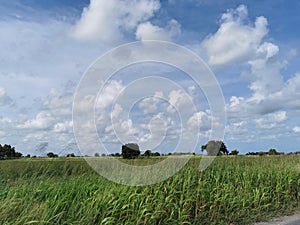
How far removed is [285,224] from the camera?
5.12 metres

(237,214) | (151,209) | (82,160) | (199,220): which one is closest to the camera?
(151,209)

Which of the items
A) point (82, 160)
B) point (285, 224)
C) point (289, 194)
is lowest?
point (285, 224)

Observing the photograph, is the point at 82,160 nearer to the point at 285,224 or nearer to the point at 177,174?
the point at 177,174

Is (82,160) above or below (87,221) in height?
above

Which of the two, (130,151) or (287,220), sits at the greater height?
(130,151)

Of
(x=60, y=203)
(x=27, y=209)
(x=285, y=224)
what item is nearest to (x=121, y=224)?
(x=60, y=203)

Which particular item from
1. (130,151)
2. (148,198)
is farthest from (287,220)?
(130,151)

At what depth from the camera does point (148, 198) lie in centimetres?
483

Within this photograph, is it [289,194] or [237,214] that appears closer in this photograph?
[237,214]

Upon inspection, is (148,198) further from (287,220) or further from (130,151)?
(130,151)

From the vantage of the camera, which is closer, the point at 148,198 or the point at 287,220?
the point at 148,198

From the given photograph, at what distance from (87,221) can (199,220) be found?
1608 mm

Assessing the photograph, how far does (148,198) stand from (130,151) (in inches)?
124

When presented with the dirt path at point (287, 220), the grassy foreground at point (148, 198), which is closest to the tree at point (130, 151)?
the grassy foreground at point (148, 198)
